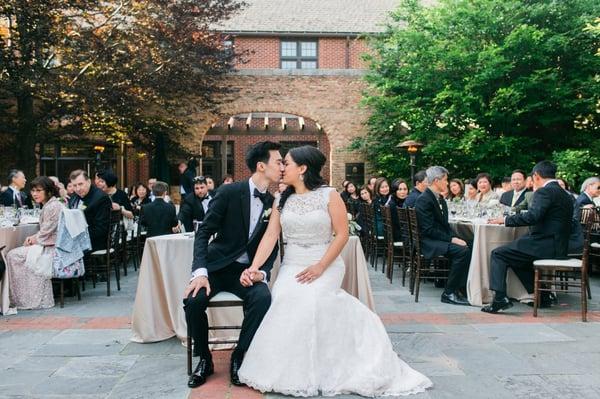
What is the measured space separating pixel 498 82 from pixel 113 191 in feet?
35.6

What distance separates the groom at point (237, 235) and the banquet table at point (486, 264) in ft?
10.5

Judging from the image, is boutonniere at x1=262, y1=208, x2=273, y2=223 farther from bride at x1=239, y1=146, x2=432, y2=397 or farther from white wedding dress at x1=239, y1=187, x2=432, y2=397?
white wedding dress at x1=239, y1=187, x2=432, y2=397

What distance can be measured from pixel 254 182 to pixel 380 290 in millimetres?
3983

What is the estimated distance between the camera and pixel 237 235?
445 centimetres

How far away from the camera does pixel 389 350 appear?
13.0 feet

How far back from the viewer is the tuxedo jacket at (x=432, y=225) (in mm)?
7109

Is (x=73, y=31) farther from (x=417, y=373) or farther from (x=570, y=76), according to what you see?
(x=417, y=373)

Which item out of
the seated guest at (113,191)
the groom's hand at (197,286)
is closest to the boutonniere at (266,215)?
the groom's hand at (197,286)

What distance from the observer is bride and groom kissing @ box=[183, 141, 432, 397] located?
12.6 feet

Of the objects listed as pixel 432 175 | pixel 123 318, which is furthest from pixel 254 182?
pixel 432 175

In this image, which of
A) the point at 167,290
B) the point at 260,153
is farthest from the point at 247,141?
the point at 260,153

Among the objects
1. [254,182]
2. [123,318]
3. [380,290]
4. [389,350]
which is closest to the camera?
[389,350]

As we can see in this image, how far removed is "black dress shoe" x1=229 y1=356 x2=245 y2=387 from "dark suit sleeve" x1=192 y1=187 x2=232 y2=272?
0.70 metres

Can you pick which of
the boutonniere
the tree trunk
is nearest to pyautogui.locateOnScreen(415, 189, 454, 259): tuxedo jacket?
the boutonniere
